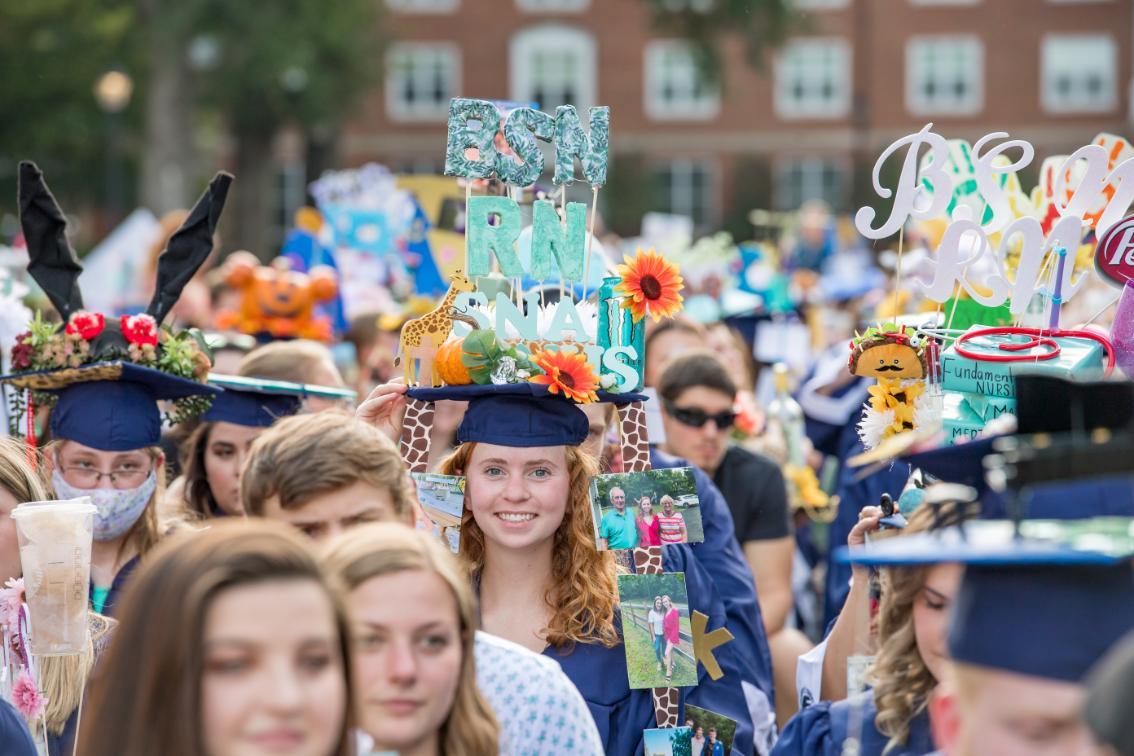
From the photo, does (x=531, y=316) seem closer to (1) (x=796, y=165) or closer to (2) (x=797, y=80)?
(1) (x=796, y=165)

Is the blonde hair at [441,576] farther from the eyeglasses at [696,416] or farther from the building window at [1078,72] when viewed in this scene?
the building window at [1078,72]

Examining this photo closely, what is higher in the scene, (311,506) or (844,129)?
(844,129)

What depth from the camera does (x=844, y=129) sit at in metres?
50.3

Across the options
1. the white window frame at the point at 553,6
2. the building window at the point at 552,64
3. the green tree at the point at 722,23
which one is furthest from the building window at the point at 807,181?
the green tree at the point at 722,23

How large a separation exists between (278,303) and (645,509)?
4.99 meters

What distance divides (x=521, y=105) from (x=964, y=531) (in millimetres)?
2948

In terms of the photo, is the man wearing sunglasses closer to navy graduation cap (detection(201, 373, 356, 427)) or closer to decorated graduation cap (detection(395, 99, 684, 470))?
navy graduation cap (detection(201, 373, 356, 427))

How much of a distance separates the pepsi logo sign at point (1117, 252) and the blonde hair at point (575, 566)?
162 centimetres

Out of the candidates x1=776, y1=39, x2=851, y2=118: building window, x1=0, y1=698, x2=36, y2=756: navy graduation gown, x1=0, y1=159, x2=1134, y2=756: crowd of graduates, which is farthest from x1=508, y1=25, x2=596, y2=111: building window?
x1=0, y1=698, x2=36, y2=756: navy graduation gown

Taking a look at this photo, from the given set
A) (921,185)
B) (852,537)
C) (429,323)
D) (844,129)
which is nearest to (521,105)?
(429,323)

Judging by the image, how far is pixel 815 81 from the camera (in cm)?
5031

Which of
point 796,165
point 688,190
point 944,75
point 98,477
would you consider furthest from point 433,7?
point 98,477

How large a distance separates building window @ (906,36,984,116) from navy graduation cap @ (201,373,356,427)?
149 feet

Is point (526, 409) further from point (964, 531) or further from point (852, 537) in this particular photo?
point (964, 531)
